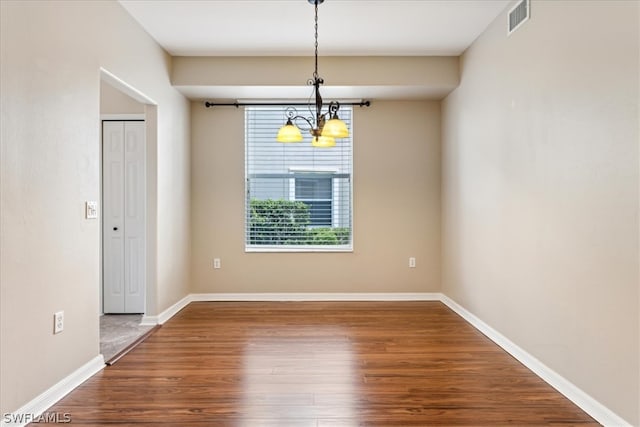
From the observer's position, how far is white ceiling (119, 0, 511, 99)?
3.58 metres

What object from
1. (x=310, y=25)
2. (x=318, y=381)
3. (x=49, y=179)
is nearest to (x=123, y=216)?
(x=49, y=179)

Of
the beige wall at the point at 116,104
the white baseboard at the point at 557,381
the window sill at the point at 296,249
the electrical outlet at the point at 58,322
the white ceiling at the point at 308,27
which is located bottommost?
the white baseboard at the point at 557,381

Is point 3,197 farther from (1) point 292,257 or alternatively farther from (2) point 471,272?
(2) point 471,272

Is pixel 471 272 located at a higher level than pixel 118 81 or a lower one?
lower

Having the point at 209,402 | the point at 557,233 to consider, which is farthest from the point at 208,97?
the point at 557,233

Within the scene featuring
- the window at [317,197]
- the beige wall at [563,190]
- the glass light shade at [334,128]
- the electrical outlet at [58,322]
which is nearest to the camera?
the beige wall at [563,190]

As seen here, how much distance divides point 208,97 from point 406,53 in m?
2.40

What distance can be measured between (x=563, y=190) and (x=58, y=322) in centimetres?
324

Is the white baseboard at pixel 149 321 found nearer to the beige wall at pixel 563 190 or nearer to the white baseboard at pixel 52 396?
the white baseboard at pixel 52 396

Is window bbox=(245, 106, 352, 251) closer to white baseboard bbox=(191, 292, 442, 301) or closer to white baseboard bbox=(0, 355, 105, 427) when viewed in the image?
white baseboard bbox=(191, 292, 442, 301)

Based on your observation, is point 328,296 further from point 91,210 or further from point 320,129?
point 91,210

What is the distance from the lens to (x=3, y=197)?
2.16 meters

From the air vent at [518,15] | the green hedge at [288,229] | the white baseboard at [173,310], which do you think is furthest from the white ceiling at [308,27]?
the white baseboard at [173,310]

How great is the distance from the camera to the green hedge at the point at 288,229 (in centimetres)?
556
